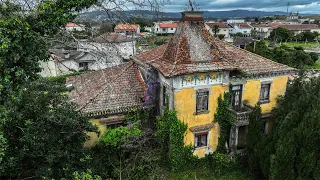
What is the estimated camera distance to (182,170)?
16734 millimetres

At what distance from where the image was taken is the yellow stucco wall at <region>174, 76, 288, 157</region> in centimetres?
1589

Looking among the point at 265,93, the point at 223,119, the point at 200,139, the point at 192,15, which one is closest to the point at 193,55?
the point at 192,15

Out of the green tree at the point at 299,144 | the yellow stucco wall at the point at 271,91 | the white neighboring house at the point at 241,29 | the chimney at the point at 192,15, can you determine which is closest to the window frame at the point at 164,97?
the chimney at the point at 192,15

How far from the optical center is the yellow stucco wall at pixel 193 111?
15.8 m

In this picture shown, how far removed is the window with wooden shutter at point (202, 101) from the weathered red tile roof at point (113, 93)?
3.59m

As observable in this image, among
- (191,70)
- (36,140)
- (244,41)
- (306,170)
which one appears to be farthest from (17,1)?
(244,41)

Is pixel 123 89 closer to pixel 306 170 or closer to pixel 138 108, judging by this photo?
pixel 138 108

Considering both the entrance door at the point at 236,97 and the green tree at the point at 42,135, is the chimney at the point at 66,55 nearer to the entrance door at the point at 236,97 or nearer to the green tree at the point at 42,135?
the green tree at the point at 42,135

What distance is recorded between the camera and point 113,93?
17516 mm

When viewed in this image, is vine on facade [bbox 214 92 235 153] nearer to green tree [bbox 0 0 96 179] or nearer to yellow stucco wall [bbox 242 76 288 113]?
yellow stucco wall [bbox 242 76 288 113]

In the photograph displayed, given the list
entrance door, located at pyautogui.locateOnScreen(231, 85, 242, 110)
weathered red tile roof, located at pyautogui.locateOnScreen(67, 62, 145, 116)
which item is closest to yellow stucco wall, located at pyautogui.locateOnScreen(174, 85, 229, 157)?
entrance door, located at pyautogui.locateOnScreen(231, 85, 242, 110)

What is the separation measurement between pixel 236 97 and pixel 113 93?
821cm

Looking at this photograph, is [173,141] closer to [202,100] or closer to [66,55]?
[202,100]

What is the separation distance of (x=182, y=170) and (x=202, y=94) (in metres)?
4.91
